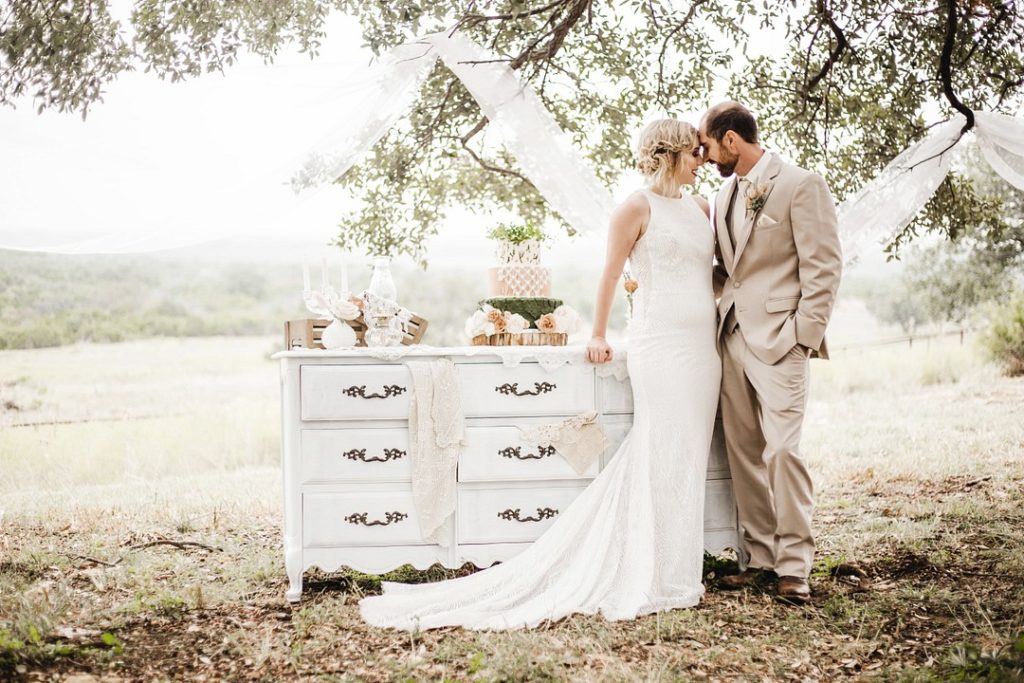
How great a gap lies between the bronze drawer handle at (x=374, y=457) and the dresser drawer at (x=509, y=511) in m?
0.30

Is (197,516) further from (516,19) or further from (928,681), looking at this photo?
(928,681)

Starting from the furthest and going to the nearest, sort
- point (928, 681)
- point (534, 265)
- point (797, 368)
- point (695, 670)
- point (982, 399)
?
1. point (982, 399)
2. point (534, 265)
3. point (797, 368)
4. point (695, 670)
5. point (928, 681)

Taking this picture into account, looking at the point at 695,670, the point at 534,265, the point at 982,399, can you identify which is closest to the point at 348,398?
the point at 534,265

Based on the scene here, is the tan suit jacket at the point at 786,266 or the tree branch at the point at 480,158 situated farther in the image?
the tree branch at the point at 480,158

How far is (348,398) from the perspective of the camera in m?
3.41

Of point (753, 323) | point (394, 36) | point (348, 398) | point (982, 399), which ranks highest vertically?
point (394, 36)

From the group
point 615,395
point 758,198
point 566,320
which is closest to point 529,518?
point 615,395

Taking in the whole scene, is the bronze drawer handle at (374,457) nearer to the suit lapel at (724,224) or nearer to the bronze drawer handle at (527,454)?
the bronze drawer handle at (527,454)

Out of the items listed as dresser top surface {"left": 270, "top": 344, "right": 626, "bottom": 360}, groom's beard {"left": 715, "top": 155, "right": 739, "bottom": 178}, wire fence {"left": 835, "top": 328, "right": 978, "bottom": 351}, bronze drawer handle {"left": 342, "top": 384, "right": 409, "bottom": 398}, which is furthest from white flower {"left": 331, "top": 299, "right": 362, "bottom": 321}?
wire fence {"left": 835, "top": 328, "right": 978, "bottom": 351}

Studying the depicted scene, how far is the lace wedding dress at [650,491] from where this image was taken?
3.27m

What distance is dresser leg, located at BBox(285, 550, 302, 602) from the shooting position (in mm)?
3387

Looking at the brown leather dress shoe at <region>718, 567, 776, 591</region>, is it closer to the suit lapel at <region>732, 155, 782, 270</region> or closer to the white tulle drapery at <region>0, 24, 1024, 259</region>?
the suit lapel at <region>732, 155, 782, 270</region>

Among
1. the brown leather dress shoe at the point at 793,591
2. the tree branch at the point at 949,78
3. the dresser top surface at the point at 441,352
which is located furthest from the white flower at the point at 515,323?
the tree branch at the point at 949,78

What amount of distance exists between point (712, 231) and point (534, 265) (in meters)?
0.83
